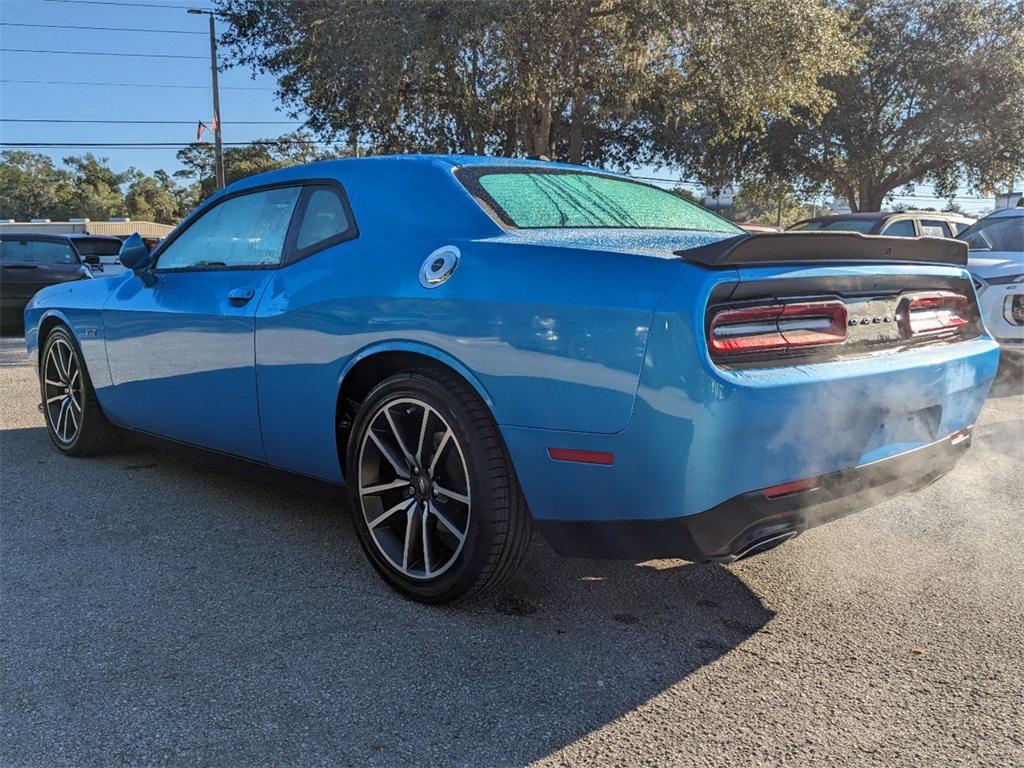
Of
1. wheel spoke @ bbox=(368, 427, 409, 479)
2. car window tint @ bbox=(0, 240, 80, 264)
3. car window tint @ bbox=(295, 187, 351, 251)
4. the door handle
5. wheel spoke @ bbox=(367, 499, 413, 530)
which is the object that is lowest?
wheel spoke @ bbox=(367, 499, 413, 530)

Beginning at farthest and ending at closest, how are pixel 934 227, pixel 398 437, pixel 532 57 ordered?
pixel 532 57 → pixel 934 227 → pixel 398 437

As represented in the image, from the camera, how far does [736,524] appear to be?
2.35m

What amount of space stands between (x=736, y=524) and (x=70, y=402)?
4.01 metres

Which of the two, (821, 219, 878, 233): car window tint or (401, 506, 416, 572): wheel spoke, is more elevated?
(821, 219, 878, 233): car window tint

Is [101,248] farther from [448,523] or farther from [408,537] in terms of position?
[448,523]

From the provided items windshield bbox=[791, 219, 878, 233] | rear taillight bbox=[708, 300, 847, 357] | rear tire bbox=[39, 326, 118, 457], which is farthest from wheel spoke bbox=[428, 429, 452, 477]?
windshield bbox=[791, 219, 878, 233]

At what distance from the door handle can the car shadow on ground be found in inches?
37.7

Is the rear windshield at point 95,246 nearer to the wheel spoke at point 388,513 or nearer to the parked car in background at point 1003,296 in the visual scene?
the parked car in background at point 1003,296

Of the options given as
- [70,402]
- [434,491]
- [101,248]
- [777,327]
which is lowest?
[70,402]

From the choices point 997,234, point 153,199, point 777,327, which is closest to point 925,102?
point 997,234

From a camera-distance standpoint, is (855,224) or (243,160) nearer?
(855,224)

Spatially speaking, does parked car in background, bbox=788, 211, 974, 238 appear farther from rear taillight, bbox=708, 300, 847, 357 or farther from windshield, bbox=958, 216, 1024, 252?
rear taillight, bbox=708, 300, 847, 357

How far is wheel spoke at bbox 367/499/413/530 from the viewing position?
116 inches

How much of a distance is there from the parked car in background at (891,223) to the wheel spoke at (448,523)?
6940mm
